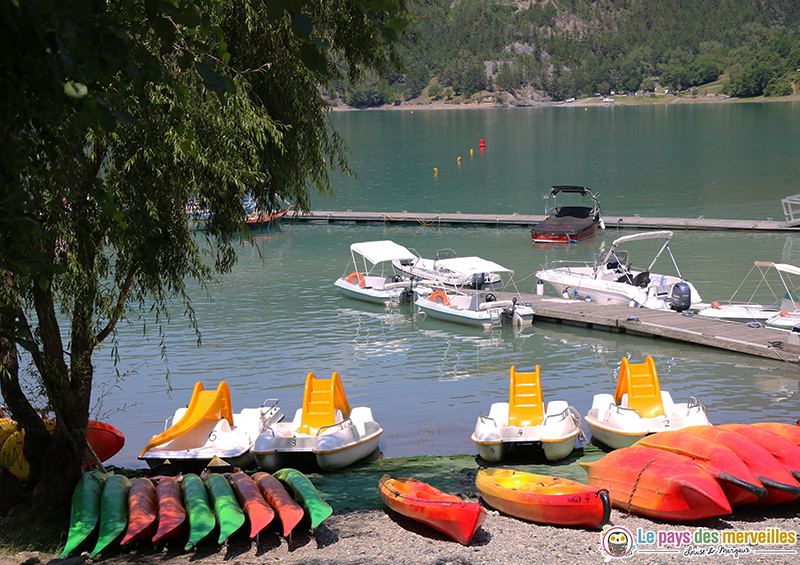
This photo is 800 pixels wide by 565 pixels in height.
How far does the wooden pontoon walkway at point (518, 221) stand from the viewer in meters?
41.0

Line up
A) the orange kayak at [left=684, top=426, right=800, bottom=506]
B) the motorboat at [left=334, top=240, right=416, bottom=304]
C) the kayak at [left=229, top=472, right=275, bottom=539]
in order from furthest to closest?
the motorboat at [left=334, top=240, right=416, bottom=304], the orange kayak at [left=684, top=426, right=800, bottom=506], the kayak at [left=229, top=472, right=275, bottom=539]

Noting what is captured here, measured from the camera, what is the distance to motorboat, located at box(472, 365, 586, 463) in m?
12.7

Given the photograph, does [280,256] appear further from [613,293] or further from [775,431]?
[775,431]

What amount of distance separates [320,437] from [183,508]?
12.8 ft

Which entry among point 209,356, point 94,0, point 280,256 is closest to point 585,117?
point 280,256

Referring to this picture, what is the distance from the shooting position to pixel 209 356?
21859 mm

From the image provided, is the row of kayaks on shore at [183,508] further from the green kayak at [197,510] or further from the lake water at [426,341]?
the lake water at [426,341]

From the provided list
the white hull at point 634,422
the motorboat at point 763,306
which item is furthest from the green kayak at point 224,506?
the motorboat at point 763,306

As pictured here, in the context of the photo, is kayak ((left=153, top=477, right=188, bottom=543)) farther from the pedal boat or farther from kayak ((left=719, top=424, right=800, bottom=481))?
kayak ((left=719, top=424, right=800, bottom=481))

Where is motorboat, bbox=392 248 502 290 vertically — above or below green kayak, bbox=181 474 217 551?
below

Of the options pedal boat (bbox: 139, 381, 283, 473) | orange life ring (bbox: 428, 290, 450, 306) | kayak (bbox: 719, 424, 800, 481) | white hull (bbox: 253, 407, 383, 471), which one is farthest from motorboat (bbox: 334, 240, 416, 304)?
kayak (bbox: 719, 424, 800, 481)

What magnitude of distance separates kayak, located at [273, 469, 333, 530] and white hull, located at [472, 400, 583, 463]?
3994 mm

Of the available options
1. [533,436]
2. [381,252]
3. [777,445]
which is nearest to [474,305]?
[381,252]

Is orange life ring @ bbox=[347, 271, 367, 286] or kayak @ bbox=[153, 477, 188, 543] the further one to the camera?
orange life ring @ bbox=[347, 271, 367, 286]
